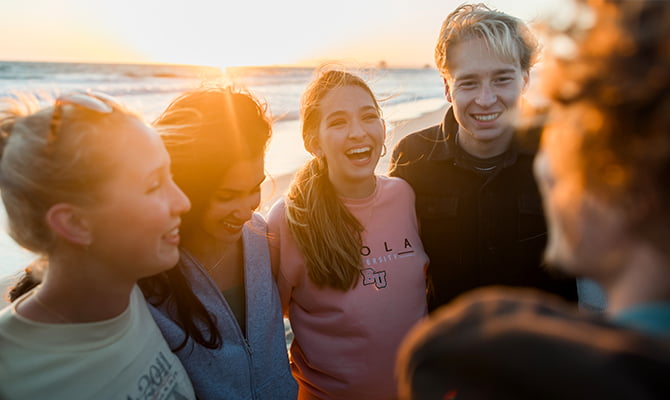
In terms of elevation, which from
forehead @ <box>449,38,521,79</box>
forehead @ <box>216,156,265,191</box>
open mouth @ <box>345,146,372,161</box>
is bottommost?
open mouth @ <box>345,146,372,161</box>

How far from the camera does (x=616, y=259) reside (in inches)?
34.4

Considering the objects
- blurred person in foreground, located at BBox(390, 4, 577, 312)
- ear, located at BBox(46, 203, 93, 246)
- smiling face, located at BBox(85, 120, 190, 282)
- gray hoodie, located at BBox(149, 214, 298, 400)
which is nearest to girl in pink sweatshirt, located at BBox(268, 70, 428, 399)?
gray hoodie, located at BBox(149, 214, 298, 400)

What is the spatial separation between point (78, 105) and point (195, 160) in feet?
2.20

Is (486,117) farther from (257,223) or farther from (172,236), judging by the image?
(172,236)

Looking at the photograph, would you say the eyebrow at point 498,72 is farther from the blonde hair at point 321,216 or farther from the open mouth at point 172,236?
the open mouth at point 172,236

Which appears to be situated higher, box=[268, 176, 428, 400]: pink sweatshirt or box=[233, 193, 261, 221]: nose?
box=[233, 193, 261, 221]: nose

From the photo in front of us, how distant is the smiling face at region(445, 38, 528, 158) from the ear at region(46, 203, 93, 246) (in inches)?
98.4

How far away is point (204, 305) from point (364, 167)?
1.35 metres

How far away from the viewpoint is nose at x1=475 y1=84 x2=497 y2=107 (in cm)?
299

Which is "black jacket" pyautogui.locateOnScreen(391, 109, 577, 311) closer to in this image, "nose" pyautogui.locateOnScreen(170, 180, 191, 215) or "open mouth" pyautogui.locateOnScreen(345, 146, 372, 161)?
"open mouth" pyautogui.locateOnScreen(345, 146, 372, 161)

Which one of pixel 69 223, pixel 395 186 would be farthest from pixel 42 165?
pixel 395 186

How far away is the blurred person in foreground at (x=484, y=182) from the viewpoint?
2.98 m

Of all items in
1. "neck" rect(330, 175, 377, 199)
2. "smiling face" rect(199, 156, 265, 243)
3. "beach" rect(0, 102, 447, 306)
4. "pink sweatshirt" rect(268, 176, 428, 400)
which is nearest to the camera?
"smiling face" rect(199, 156, 265, 243)

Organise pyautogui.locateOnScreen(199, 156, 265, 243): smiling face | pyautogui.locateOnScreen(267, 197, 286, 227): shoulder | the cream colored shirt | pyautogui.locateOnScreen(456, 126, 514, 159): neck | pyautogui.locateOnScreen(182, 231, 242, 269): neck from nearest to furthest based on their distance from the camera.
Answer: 1. the cream colored shirt
2. pyautogui.locateOnScreen(199, 156, 265, 243): smiling face
3. pyautogui.locateOnScreen(182, 231, 242, 269): neck
4. pyautogui.locateOnScreen(267, 197, 286, 227): shoulder
5. pyautogui.locateOnScreen(456, 126, 514, 159): neck
